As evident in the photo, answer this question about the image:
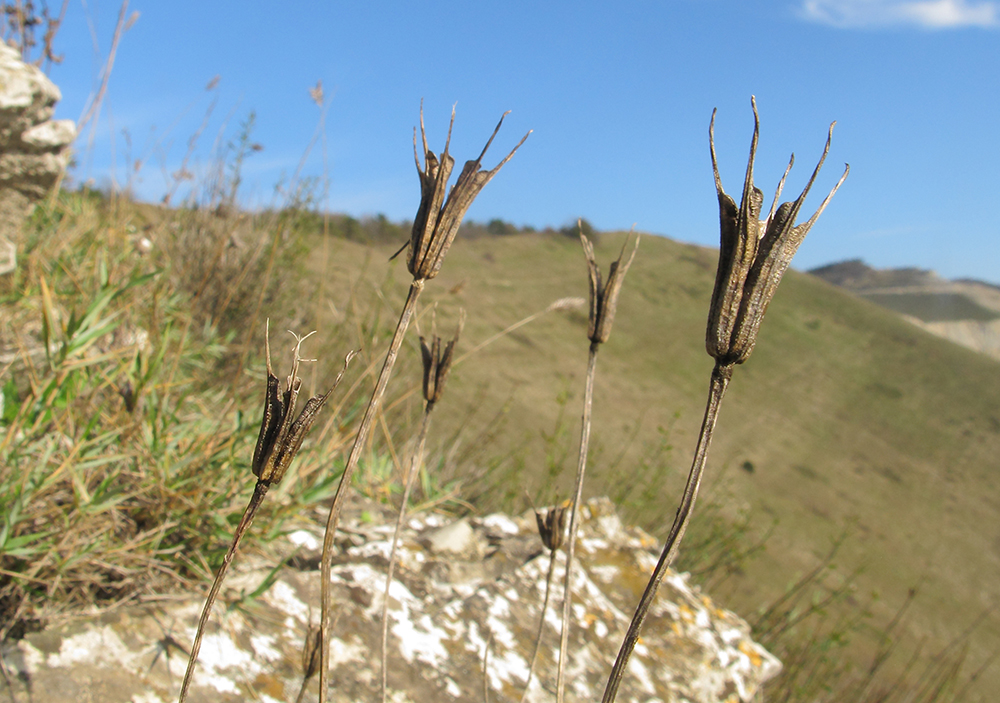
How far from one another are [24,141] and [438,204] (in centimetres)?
342

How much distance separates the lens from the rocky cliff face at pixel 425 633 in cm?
127

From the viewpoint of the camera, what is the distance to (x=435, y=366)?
3.22ft

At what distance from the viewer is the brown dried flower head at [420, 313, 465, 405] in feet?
3.15

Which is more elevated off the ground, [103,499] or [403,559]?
[103,499]

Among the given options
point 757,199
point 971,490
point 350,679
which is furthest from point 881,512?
point 757,199

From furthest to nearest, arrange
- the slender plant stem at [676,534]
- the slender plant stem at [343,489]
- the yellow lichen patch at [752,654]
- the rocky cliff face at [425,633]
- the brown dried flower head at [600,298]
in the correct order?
the yellow lichen patch at [752,654] → the rocky cliff face at [425,633] → the brown dried flower head at [600,298] → the slender plant stem at [343,489] → the slender plant stem at [676,534]

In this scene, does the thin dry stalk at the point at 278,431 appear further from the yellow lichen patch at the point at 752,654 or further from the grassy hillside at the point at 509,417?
the yellow lichen patch at the point at 752,654

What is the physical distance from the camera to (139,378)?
6.26 ft

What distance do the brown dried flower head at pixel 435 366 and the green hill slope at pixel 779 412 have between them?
302cm

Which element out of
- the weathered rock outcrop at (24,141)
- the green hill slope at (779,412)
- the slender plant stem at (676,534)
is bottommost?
the green hill slope at (779,412)

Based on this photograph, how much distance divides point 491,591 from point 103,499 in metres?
1.07

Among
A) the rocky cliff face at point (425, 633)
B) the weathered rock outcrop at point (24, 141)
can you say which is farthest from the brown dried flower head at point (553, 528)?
the weathered rock outcrop at point (24, 141)

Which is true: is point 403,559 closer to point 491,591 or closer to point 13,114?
point 491,591

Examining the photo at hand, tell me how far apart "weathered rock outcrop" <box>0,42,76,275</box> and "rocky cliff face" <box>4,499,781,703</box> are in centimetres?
208
